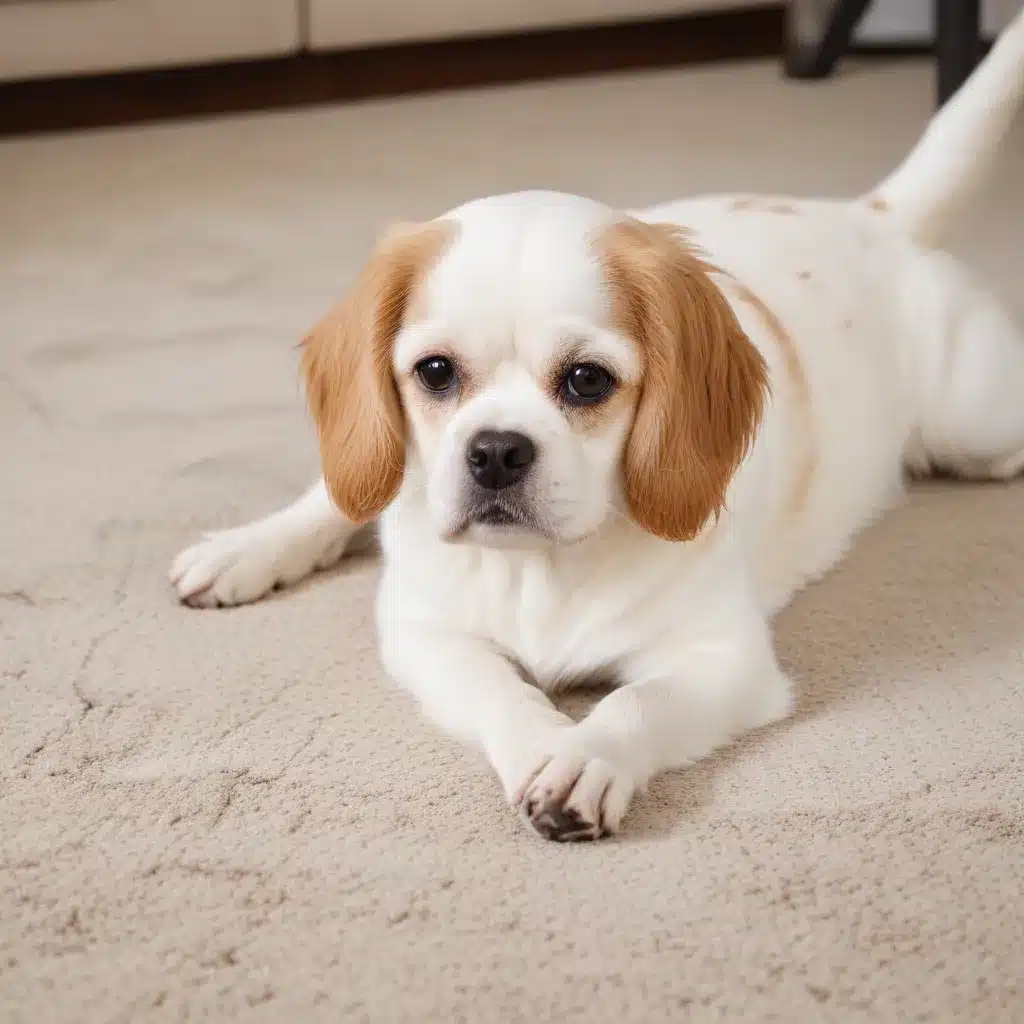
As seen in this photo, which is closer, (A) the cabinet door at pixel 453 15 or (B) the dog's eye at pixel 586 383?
(B) the dog's eye at pixel 586 383

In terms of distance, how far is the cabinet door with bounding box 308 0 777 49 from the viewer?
14.9 feet

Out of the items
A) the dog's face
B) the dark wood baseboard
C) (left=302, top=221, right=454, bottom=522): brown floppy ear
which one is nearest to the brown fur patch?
the dog's face

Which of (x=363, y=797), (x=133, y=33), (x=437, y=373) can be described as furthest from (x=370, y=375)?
(x=133, y=33)

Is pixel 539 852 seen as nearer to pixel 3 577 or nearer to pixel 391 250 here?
pixel 391 250

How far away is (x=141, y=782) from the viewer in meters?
1.67

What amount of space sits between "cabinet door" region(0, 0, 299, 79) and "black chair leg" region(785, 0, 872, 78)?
1.55 m

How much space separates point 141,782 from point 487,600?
440 mm

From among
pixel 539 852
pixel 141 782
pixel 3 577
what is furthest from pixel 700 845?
pixel 3 577

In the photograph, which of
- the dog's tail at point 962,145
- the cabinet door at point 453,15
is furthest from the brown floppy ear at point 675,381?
the cabinet door at point 453,15

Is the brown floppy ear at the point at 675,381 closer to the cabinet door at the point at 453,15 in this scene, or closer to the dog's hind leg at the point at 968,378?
the dog's hind leg at the point at 968,378

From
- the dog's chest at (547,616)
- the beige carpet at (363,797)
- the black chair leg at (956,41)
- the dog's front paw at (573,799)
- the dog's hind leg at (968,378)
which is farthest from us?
the black chair leg at (956,41)

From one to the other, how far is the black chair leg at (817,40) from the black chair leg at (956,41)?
0.74m

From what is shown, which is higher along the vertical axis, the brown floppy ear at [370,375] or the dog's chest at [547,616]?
the brown floppy ear at [370,375]

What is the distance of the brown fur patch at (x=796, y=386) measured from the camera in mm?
2041
